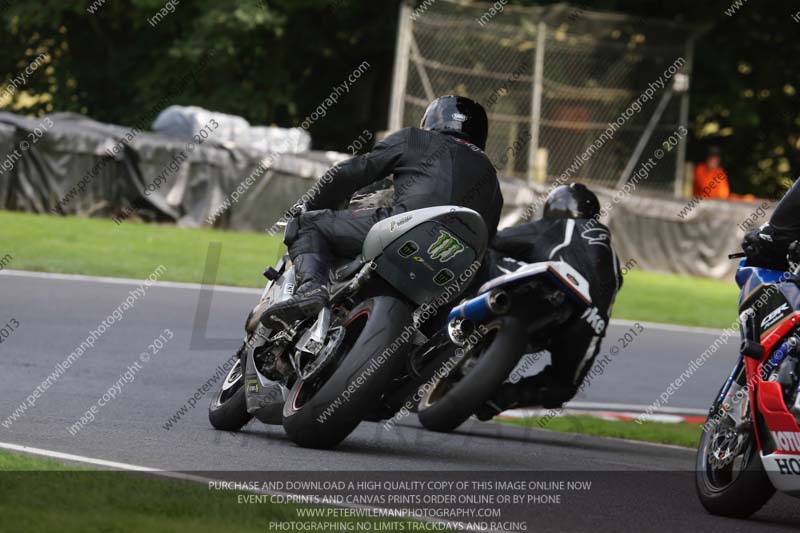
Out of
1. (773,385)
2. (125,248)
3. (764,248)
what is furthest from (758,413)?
(125,248)

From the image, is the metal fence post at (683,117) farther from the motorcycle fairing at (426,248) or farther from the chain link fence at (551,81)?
the motorcycle fairing at (426,248)

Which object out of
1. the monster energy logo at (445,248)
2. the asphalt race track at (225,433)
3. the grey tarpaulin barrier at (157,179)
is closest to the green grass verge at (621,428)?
the asphalt race track at (225,433)

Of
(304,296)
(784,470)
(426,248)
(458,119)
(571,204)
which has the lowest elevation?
(571,204)

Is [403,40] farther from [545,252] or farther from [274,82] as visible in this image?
[545,252]

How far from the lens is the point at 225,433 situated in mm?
7262

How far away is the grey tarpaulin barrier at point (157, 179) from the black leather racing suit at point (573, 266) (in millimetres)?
12799

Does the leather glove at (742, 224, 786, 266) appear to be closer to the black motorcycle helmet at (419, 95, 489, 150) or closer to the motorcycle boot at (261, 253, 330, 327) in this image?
the black motorcycle helmet at (419, 95, 489, 150)

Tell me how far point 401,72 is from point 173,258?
5341mm

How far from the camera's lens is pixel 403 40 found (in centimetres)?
2203

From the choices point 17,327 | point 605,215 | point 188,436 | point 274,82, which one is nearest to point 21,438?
point 188,436

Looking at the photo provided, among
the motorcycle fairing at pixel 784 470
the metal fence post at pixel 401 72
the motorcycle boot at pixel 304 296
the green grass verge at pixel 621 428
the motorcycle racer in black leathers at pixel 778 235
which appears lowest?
the metal fence post at pixel 401 72

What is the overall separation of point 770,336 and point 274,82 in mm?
26605

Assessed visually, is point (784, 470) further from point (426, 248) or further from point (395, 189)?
point (395, 189)

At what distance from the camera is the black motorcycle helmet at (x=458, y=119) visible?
7.18 meters
